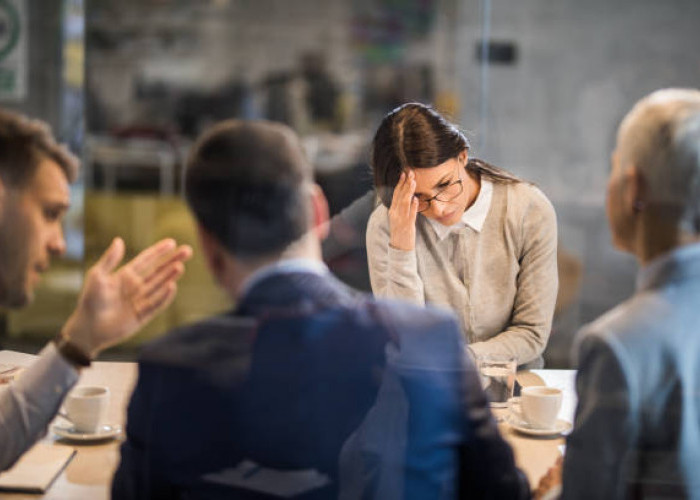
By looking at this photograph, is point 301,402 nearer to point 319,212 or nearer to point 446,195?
point 319,212

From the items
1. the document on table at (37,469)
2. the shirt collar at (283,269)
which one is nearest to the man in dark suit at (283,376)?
the shirt collar at (283,269)

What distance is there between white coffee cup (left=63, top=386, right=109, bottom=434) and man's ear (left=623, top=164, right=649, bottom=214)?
92 centimetres

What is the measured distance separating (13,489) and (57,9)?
32.4 inches

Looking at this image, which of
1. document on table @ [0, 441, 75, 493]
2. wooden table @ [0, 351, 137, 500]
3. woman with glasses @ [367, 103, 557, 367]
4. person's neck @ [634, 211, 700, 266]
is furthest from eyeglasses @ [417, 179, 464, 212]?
document on table @ [0, 441, 75, 493]

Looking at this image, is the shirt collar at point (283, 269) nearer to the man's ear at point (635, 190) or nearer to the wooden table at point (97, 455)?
the wooden table at point (97, 455)

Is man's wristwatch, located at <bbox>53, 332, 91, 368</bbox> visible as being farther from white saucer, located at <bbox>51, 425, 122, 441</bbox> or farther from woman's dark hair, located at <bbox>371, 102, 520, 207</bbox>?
woman's dark hair, located at <bbox>371, 102, 520, 207</bbox>

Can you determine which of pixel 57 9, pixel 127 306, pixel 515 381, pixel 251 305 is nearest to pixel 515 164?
pixel 515 381

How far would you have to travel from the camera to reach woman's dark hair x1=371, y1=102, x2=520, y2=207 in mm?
1517

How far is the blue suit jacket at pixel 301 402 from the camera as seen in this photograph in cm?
137

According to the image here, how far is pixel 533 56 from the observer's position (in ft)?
5.33

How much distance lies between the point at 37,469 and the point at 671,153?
3.70ft

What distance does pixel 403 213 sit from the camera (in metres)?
1.56

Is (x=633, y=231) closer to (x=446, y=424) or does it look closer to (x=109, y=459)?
(x=446, y=424)

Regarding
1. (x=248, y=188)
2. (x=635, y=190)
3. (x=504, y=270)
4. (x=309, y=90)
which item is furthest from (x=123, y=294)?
(x=635, y=190)
